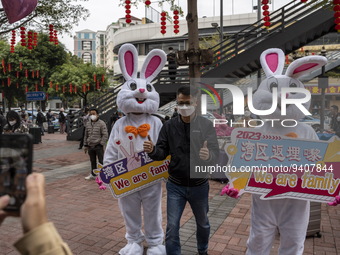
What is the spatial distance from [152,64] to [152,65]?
0.01m

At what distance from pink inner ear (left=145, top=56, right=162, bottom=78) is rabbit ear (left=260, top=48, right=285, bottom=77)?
4.35ft

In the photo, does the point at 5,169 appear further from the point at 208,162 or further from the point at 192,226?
the point at 192,226

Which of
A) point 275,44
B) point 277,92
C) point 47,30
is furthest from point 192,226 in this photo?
point 47,30

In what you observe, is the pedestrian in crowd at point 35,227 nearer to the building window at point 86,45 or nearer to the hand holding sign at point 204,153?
the hand holding sign at point 204,153

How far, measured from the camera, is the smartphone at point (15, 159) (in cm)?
110

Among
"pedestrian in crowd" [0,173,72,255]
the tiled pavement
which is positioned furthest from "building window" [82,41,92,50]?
"pedestrian in crowd" [0,173,72,255]

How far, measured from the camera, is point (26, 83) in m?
29.6

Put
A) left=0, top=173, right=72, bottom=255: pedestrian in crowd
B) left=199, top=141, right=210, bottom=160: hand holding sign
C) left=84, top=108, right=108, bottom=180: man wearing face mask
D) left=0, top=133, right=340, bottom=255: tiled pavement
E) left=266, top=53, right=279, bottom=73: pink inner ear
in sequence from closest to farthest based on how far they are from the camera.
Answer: left=0, top=173, right=72, bottom=255: pedestrian in crowd < left=199, top=141, right=210, bottom=160: hand holding sign < left=266, top=53, right=279, bottom=73: pink inner ear < left=0, top=133, right=340, bottom=255: tiled pavement < left=84, top=108, right=108, bottom=180: man wearing face mask

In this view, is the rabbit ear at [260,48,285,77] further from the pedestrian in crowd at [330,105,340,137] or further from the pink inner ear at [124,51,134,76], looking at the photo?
the pedestrian in crowd at [330,105,340,137]

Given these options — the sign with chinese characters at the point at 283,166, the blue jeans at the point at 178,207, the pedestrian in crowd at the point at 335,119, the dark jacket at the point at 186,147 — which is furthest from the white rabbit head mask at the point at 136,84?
the pedestrian in crowd at the point at 335,119

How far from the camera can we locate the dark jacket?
323cm

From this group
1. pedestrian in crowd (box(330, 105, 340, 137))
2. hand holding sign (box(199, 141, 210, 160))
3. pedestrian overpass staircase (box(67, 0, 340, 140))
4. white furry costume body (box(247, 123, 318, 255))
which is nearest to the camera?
A: white furry costume body (box(247, 123, 318, 255))

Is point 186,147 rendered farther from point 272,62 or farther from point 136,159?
point 272,62

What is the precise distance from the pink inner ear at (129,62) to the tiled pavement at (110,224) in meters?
2.10
